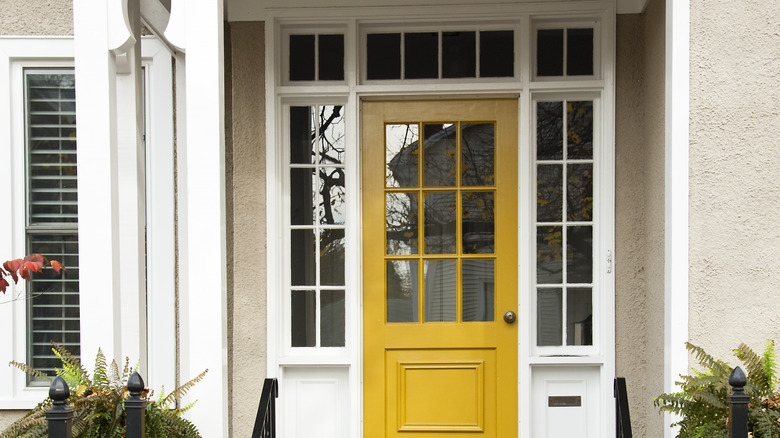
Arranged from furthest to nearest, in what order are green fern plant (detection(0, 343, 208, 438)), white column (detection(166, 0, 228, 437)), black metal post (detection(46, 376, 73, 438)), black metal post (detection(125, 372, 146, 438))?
white column (detection(166, 0, 228, 437)), green fern plant (detection(0, 343, 208, 438)), black metal post (detection(125, 372, 146, 438)), black metal post (detection(46, 376, 73, 438))

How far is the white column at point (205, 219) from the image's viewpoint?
282cm

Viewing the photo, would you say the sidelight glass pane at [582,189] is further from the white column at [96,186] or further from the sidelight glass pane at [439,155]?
the white column at [96,186]

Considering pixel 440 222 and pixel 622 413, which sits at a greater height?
pixel 440 222

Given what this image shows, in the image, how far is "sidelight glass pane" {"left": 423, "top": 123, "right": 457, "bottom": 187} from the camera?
4.43m

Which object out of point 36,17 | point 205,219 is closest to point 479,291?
point 205,219

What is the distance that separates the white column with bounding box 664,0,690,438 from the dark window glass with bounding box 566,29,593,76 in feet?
4.22

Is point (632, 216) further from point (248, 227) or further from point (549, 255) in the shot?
point (248, 227)

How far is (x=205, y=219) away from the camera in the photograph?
2.83 metres

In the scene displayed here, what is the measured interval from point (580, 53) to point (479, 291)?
1.59 m

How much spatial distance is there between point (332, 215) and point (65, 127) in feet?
5.51

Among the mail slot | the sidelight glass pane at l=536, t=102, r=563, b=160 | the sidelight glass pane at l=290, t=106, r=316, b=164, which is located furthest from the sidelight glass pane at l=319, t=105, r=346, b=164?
the mail slot

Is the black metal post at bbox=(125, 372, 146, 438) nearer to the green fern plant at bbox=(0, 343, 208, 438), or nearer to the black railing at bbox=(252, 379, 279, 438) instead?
the green fern plant at bbox=(0, 343, 208, 438)

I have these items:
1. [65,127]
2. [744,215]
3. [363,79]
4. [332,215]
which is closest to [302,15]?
[363,79]

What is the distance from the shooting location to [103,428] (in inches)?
99.4
